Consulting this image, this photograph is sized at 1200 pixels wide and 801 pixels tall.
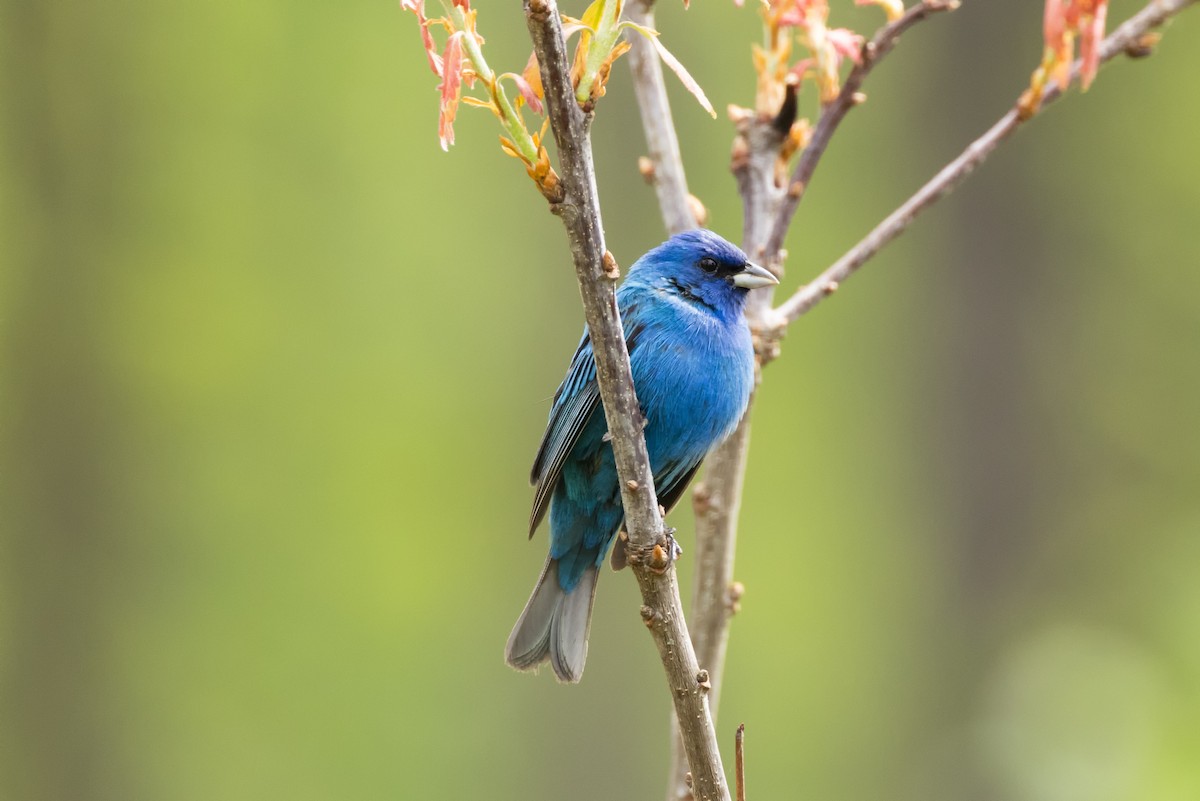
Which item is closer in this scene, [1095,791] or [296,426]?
[1095,791]

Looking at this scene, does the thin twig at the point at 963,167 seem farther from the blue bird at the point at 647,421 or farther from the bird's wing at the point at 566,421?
the bird's wing at the point at 566,421

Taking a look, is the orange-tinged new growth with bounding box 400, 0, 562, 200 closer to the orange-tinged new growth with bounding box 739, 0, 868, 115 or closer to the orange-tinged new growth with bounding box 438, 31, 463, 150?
the orange-tinged new growth with bounding box 438, 31, 463, 150

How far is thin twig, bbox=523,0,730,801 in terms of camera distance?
2.34 meters

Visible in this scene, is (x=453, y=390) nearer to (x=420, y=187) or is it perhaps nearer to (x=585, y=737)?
(x=420, y=187)

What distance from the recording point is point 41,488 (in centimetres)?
912

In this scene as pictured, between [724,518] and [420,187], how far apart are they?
877cm

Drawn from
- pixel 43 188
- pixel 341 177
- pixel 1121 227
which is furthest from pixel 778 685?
pixel 43 188

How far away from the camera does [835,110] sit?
3.94 m

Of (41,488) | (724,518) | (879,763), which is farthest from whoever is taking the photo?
(879,763)

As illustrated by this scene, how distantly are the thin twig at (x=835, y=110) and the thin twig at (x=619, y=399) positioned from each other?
4.17ft

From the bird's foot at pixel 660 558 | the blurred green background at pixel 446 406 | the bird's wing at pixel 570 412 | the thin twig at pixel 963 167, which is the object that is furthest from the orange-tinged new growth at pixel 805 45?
the blurred green background at pixel 446 406

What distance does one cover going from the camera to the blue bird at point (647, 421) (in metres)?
3.92

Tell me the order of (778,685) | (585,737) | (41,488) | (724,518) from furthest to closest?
(778,685)
(585,737)
(41,488)
(724,518)

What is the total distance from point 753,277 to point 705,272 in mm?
269
